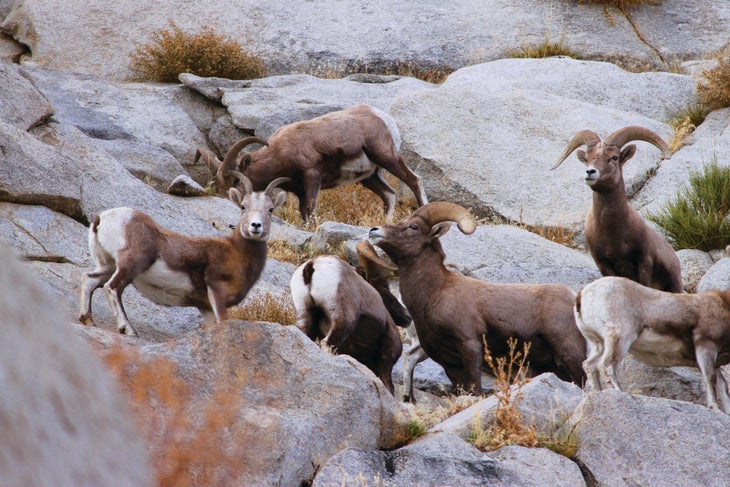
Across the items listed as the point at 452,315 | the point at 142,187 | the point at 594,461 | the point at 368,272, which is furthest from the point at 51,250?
the point at 594,461

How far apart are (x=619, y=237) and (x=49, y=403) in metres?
9.65

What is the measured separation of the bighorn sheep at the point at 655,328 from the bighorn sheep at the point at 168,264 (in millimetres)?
2679

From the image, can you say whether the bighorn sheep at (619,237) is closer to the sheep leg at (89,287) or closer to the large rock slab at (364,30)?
the sheep leg at (89,287)

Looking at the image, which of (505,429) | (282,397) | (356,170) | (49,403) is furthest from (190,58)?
(49,403)

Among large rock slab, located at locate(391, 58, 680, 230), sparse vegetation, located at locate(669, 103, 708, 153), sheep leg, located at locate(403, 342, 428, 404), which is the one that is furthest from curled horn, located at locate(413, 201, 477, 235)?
sparse vegetation, located at locate(669, 103, 708, 153)

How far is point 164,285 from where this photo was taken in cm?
808

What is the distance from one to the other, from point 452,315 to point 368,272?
1.62 m

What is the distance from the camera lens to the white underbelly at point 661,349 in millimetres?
8156

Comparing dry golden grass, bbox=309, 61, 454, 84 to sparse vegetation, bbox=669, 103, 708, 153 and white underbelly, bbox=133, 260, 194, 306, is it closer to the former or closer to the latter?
sparse vegetation, bbox=669, 103, 708, 153

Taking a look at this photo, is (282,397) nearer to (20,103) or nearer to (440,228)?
(440,228)

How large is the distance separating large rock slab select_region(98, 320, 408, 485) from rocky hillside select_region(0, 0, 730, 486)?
0.01 meters

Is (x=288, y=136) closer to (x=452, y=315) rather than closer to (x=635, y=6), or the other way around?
(x=452, y=315)

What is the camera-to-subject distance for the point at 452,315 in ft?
28.1

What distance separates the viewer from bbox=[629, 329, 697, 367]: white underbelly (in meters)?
8.16
